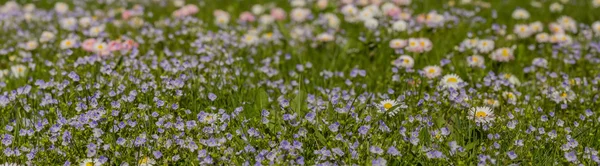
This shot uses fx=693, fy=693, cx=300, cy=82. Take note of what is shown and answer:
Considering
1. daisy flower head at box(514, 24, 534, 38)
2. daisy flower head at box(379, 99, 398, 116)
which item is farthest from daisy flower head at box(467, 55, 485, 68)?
daisy flower head at box(379, 99, 398, 116)

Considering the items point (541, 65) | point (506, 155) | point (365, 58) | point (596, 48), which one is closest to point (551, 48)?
point (596, 48)

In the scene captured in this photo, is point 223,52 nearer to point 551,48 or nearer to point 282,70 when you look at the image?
point 282,70

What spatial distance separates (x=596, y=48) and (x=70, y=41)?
4.27m

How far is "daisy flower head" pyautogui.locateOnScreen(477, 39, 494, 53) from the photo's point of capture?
18.3ft

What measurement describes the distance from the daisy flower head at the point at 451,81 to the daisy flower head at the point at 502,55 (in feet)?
2.32

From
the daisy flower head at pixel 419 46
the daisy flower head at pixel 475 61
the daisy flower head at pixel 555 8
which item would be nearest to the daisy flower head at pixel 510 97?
the daisy flower head at pixel 475 61

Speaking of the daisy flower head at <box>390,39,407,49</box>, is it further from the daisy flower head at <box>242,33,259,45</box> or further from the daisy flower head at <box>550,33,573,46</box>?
the daisy flower head at <box>550,33,573,46</box>

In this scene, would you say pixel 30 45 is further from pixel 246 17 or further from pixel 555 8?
pixel 555 8

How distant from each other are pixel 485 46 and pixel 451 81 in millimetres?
1010

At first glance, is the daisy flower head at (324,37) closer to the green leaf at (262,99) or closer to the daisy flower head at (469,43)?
the daisy flower head at (469,43)

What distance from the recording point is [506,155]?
3.48m

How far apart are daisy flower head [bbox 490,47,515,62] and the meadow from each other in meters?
0.02

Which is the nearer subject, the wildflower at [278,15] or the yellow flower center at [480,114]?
the yellow flower center at [480,114]

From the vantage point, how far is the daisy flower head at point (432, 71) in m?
4.89
